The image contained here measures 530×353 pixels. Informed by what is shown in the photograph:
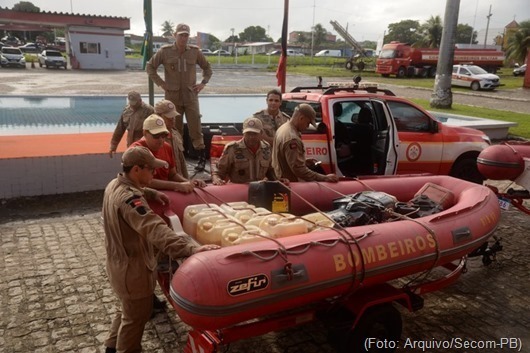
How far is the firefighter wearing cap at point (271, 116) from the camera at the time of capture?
545 cm

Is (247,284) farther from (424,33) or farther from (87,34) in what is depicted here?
(424,33)

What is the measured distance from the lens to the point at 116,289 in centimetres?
292

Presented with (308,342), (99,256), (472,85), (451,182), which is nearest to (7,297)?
(99,256)

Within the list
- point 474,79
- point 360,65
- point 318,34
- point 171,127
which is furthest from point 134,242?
point 318,34

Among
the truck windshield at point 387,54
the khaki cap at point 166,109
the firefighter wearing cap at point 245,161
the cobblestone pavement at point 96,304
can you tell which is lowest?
the cobblestone pavement at point 96,304

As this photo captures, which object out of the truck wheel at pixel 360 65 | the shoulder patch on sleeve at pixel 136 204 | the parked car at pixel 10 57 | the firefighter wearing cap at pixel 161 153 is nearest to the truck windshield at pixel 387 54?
the truck wheel at pixel 360 65

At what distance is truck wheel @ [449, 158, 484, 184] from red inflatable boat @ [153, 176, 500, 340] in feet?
9.09

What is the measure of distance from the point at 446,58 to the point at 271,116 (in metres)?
11.8

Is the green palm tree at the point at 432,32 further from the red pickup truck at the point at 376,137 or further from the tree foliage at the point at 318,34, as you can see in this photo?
the red pickup truck at the point at 376,137

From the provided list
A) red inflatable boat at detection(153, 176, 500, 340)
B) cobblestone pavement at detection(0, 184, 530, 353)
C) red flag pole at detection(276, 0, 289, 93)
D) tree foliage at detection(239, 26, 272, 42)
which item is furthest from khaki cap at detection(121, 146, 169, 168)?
tree foliage at detection(239, 26, 272, 42)

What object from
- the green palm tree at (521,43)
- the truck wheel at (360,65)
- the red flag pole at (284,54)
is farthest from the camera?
the truck wheel at (360,65)

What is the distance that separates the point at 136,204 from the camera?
2717mm

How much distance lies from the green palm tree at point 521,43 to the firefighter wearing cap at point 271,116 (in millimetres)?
38401

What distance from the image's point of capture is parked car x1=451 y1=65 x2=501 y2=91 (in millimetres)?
27188
